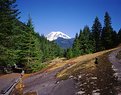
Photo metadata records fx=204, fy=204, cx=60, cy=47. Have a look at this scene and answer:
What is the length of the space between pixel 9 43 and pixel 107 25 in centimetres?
5284

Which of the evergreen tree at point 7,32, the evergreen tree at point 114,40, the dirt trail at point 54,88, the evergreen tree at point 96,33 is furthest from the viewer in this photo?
the evergreen tree at point 96,33

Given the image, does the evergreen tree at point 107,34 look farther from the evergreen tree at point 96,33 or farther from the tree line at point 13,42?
the tree line at point 13,42

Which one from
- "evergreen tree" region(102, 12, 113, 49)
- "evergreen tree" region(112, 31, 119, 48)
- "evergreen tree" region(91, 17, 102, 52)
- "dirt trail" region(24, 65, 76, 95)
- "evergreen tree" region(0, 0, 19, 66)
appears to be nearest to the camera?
"dirt trail" region(24, 65, 76, 95)

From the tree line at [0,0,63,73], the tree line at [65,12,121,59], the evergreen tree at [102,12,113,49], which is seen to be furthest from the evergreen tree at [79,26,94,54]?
the tree line at [0,0,63,73]

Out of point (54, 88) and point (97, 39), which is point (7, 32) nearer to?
point (54, 88)

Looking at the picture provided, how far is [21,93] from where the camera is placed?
19.5 m

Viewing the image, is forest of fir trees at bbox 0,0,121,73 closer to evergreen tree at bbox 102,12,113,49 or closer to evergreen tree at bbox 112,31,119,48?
evergreen tree at bbox 102,12,113,49

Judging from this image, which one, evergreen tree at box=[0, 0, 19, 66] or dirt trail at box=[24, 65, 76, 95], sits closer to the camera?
dirt trail at box=[24, 65, 76, 95]

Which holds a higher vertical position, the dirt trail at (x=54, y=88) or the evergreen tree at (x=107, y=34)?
the evergreen tree at (x=107, y=34)

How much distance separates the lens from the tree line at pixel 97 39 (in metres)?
79.2

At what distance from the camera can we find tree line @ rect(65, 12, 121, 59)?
260ft

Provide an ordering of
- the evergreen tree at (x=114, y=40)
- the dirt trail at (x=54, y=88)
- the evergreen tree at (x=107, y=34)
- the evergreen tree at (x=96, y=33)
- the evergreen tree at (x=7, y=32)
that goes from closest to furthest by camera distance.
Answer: the dirt trail at (x=54, y=88)
the evergreen tree at (x=7, y=32)
the evergreen tree at (x=107, y=34)
the evergreen tree at (x=114, y=40)
the evergreen tree at (x=96, y=33)

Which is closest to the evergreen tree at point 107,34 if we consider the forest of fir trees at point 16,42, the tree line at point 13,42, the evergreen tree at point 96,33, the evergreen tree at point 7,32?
the evergreen tree at point 96,33

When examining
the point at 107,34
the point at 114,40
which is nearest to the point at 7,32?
the point at 107,34
